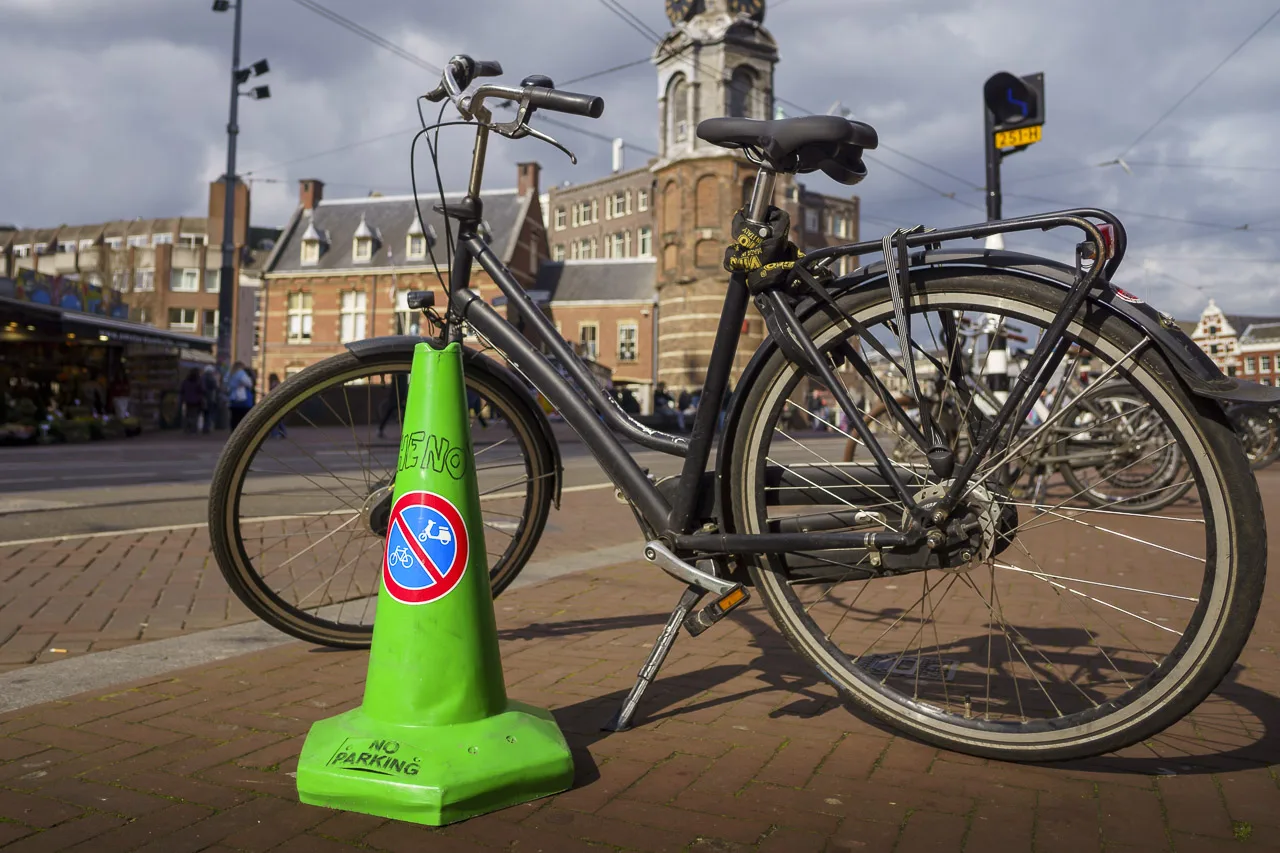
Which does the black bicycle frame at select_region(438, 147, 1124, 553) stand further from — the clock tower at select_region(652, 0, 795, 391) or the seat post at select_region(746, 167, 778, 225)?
the clock tower at select_region(652, 0, 795, 391)

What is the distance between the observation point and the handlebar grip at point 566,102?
2730mm

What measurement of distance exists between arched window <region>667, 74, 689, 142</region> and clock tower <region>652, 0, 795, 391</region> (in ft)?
0.15

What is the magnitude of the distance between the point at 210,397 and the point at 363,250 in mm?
29877

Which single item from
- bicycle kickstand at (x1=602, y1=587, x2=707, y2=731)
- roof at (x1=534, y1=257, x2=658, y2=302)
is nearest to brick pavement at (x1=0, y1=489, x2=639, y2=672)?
bicycle kickstand at (x1=602, y1=587, x2=707, y2=731)

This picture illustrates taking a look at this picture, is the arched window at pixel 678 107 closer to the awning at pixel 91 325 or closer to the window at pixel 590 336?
the window at pixel 590 336

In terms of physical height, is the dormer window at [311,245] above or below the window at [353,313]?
above

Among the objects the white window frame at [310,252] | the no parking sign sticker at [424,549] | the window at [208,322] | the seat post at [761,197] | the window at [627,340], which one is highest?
the white window frame at [310,252]

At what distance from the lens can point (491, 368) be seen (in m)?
3.34

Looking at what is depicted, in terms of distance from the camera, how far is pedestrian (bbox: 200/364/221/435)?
81.7ft

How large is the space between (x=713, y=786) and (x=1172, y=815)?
928 millimetres

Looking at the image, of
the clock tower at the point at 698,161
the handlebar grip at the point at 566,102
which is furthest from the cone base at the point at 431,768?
the clock tower at the point at 698,161

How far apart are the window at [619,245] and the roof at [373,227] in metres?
21.1

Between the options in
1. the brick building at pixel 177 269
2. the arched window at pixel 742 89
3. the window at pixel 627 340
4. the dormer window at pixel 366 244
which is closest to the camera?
the arched window at pixel 742 89

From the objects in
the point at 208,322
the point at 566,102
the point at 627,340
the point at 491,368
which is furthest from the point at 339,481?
the point at 208,322
